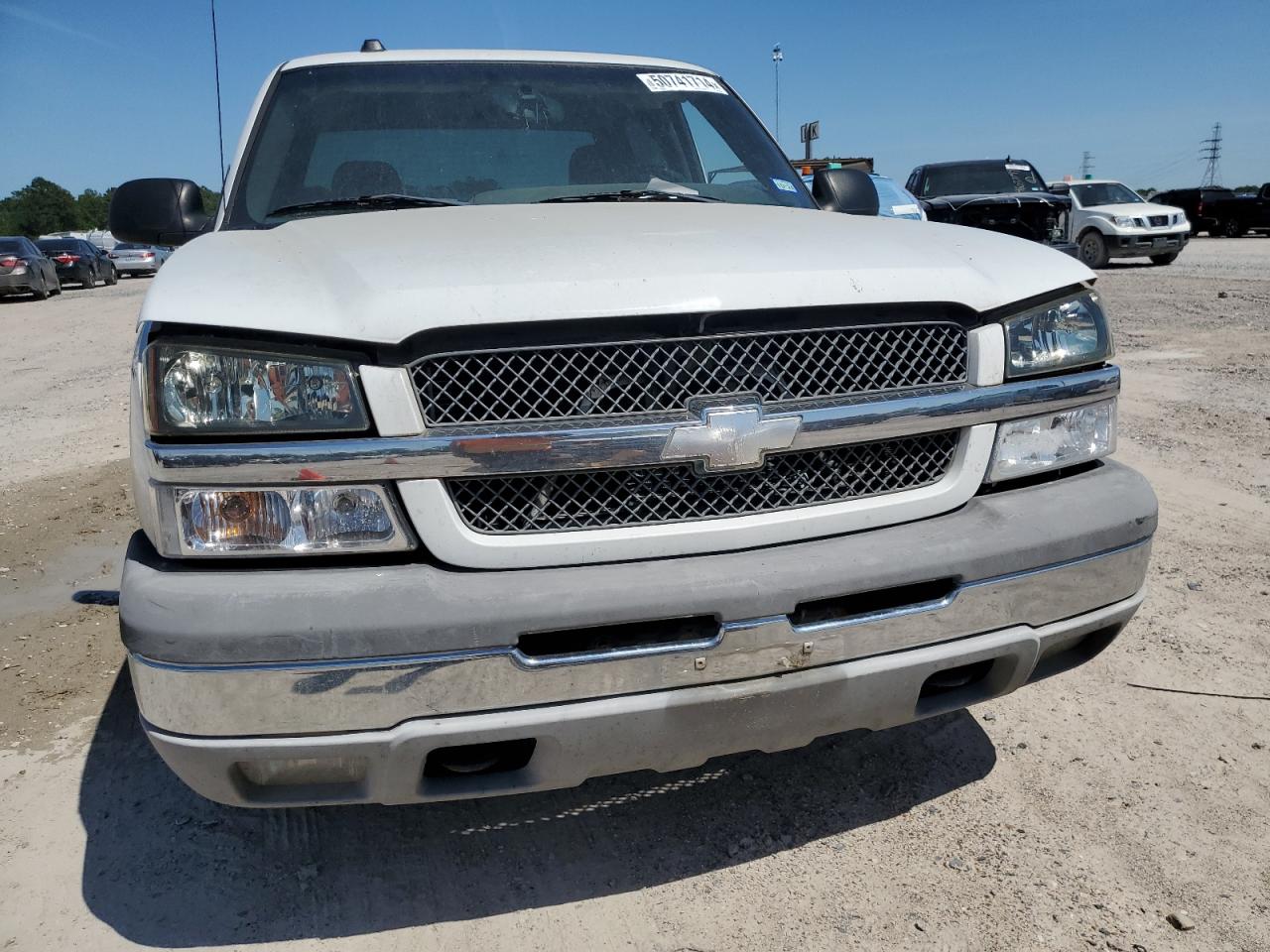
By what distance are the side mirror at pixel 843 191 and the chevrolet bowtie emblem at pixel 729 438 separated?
1780 mm

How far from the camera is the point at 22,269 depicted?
2228 centimetres

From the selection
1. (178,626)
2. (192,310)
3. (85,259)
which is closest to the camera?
(178,626)

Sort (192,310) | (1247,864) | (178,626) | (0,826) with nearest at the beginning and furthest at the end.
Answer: (178,626)
(192,310)
(1247,864)
(0,826)

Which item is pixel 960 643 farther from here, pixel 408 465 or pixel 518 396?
pixel 408 465

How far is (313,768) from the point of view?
1891mm

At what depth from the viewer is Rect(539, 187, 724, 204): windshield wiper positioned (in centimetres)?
296

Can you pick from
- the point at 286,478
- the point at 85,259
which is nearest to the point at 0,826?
the point at 286,478

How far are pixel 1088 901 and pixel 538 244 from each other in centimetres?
181

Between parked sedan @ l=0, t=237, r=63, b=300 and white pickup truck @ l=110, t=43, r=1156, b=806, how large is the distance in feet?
77.6

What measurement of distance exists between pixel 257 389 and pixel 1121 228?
62.8ft

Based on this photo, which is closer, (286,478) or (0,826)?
(286,478)

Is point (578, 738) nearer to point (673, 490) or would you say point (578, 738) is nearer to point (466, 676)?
point (466, 676)

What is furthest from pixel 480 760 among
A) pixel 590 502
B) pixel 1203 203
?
pixel 1203 203

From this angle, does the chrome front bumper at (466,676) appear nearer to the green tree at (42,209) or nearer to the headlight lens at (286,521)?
the headlight lens at (286,521)
